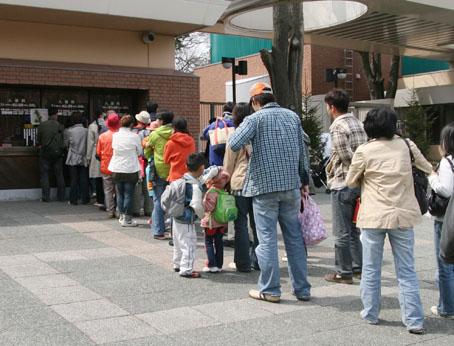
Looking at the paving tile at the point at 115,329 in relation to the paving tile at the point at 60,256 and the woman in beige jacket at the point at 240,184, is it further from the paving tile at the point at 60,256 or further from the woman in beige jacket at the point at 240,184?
the paving tile at the point at 60,256

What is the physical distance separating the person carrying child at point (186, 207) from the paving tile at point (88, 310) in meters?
1.24

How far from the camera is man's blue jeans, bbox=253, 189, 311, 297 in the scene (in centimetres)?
558

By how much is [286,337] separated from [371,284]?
33.0 inches

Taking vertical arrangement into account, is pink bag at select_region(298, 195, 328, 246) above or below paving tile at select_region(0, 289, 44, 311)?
above

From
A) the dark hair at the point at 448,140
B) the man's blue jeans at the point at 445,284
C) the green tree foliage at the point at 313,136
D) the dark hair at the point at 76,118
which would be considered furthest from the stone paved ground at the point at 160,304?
the green tree foliage at the point at 313,136

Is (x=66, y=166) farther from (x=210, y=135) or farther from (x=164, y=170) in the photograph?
(x=210, y=135)

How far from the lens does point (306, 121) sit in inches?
750

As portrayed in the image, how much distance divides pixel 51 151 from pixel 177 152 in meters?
5.30

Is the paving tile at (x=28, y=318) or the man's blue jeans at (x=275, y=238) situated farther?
the man's blue jeans at (x=275, y=238)

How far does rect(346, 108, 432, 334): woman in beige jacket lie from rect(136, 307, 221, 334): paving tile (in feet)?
4.42

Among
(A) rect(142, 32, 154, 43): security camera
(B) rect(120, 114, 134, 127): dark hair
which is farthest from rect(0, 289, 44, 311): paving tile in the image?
(A) rect(142, 32, 154, 43): security camera

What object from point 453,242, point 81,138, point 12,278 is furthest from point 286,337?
point 81,138

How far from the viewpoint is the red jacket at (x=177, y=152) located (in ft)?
26.5

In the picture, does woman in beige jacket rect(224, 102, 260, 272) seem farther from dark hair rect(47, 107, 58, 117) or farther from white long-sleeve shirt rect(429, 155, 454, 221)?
dark hair rect(47, 107, 58, 117)
